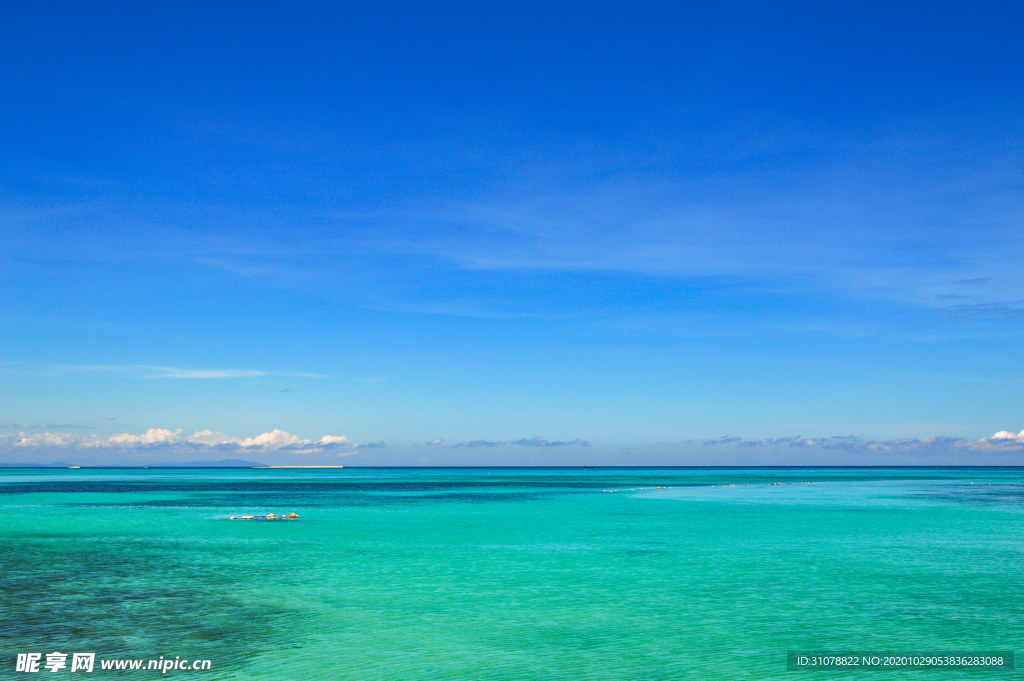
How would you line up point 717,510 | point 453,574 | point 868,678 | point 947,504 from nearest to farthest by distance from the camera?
1. point 868,678
2. point 453,574
3. point 717,510
4. point 947,504

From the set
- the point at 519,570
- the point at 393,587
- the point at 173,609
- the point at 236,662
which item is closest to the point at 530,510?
the point at 519,570

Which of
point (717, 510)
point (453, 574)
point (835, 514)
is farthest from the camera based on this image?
point (717, 510)

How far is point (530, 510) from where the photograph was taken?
199ft

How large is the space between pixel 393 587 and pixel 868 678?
14.4m

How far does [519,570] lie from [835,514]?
114ft

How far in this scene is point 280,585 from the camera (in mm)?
23953

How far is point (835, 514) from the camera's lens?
5384 cm

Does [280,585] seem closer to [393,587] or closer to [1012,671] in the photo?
[393,587]

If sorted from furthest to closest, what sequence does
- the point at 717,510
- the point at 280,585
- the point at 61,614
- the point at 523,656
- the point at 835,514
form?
the point at 717,510 < the point at 835,514 < the point at 280,585 < the point at 61,614 < the point at 523,656

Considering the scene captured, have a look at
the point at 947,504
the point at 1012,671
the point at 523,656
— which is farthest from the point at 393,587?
the point at 947,504

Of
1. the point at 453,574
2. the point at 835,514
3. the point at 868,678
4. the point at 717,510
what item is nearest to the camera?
the point at 868,678

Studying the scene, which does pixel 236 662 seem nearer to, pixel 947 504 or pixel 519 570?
pixel 519 570

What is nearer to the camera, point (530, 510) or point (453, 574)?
point (453, 574)

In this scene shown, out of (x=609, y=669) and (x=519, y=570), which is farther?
(x=519, y=570)
